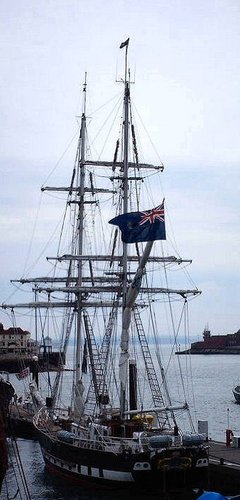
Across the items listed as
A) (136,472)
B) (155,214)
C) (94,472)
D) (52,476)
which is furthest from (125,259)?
(136,472)

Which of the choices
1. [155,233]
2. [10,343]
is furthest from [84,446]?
[10,343]

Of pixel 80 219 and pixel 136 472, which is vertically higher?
pixel 80 219

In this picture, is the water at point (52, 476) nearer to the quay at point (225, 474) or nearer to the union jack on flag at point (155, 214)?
the quay at point (225, 474)

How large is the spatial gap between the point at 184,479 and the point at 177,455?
1287mm

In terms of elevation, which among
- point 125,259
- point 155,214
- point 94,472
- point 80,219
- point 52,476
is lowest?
point 52,476

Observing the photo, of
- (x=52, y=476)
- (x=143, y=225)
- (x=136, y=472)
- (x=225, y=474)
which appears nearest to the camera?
(x=136, y=472)

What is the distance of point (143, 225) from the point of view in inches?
1660

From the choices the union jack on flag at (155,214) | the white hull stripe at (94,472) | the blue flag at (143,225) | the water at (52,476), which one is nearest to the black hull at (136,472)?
the white hull stripe at (94,472)

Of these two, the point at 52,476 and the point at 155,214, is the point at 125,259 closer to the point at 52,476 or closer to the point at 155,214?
the point at 155,214

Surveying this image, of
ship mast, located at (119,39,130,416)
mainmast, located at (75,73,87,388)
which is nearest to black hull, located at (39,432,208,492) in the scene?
ship mast, located at (119,39,130,416)

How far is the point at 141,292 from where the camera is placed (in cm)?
5128

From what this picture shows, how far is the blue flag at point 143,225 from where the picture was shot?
137 ft

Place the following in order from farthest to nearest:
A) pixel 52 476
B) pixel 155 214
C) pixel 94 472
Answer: pixel 52 476, pixel 155 214, pixel 94 472

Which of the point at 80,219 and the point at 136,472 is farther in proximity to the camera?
the point at 80,219
